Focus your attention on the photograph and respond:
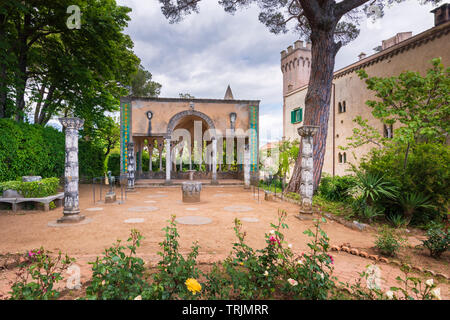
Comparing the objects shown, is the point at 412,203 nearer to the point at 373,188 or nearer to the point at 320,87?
the point at 373,188

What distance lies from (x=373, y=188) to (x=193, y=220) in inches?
202

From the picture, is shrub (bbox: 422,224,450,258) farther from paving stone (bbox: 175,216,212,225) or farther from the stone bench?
the stone bench

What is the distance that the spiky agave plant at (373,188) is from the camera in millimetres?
6445

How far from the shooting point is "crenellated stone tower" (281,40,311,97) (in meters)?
28.2

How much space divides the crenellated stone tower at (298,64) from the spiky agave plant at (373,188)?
22719mm

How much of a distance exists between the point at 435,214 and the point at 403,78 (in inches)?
154

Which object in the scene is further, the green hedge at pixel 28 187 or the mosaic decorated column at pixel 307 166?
the green hedge at pixel 28 187

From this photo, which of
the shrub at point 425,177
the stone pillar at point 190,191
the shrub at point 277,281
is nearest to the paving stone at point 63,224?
the stone pillar at point 190,191

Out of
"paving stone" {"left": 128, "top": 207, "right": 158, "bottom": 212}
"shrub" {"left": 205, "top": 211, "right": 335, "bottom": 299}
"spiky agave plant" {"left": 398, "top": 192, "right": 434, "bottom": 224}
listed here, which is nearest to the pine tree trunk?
"spiky agave plant" {"left": 398, "top": 192, "right": 434, "bottom": 224}

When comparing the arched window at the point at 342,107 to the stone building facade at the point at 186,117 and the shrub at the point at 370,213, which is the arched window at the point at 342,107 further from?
the shrub at the point at 370,213

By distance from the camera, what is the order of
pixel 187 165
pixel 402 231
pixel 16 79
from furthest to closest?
pixel 187 165 → pixel 16 79 → pixel 402 231
